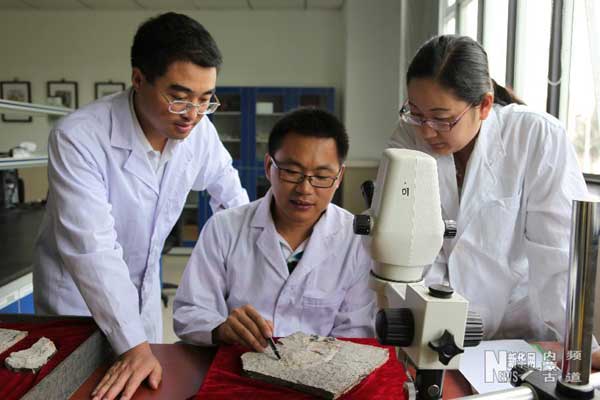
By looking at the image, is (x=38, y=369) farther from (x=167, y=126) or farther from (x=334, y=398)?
(x=167, y=126)

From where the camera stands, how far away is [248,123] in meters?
5.66

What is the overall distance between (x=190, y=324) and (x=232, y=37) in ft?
17.1

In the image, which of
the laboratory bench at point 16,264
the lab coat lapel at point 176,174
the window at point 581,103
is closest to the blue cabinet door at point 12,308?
the laboratory bench at point 16,264

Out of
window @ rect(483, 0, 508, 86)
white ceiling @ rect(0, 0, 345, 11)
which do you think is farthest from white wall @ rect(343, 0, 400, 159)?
window @ rect(483, 0, 508, 86)

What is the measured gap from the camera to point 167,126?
136 cm

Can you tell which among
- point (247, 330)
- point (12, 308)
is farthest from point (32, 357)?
point (12, 308)

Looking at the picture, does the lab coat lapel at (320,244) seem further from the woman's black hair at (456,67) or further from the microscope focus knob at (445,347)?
the microscope focus knob at (445,347)

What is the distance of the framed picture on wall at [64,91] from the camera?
5914 mm

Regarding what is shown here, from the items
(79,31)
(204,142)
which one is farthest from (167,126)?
(79,31)

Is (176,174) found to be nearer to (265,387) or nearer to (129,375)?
(129,375)

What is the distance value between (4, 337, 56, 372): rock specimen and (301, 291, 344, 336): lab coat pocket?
633 mm

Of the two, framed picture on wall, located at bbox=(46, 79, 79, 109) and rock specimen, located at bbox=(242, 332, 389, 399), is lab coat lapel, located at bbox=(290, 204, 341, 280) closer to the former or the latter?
rock specimen, located at bbox=(242, 332, 389, 399)

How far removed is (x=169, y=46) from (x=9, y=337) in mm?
796

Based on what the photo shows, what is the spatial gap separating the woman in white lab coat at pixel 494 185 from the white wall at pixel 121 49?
15.2 ft
